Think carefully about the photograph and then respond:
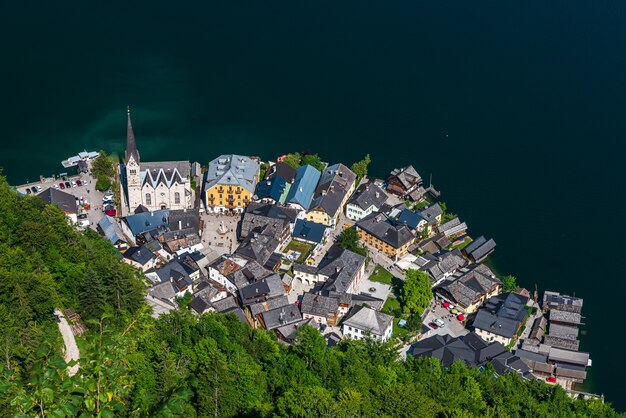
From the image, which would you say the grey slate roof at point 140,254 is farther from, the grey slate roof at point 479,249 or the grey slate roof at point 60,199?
the grey slate roof at point 479,249

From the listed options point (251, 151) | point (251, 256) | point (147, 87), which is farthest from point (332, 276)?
point (147, 87)

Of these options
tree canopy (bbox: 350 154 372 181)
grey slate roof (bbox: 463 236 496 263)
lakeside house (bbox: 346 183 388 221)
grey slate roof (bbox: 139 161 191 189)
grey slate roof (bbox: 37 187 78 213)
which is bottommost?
grey slate roof (bbox: 463 236 496 263)

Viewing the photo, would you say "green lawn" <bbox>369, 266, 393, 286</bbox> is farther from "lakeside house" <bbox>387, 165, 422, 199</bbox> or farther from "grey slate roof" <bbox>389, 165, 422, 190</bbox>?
"grey slate roof" <bbox>389, 165, 422, 190</bbox>

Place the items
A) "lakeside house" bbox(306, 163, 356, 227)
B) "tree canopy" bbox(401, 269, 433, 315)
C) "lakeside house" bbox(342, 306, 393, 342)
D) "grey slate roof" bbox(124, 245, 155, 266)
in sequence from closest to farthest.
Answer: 1. "lakeside house" bbox(342, 306, 393, 342)
2. "tree canopy" bbox(401, 269, 433, 315)
3. "grey slate roof" bbox(124, 245, 155, 266)
4. "lakeside house" bbox(306, 163, 356, 227)

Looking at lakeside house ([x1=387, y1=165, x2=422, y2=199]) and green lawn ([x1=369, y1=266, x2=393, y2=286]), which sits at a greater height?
lakeside house ([x1=387, y1=165, x2=422, y2=199])

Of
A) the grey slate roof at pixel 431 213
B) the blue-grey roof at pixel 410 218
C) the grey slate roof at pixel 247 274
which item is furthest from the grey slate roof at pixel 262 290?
the grey slate roof at pixel 431 213

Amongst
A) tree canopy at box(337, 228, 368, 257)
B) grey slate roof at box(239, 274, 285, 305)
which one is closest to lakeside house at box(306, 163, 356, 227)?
tree canopy at box(337, 228, 368, 257)
